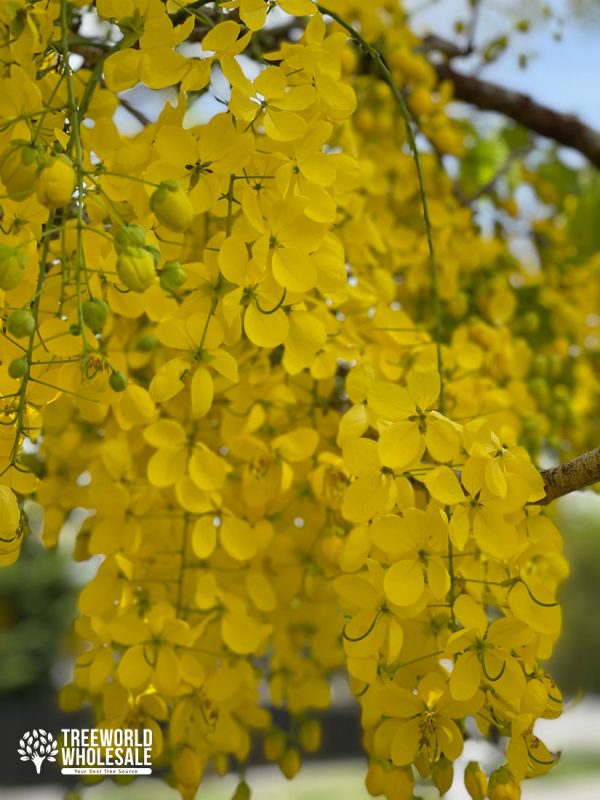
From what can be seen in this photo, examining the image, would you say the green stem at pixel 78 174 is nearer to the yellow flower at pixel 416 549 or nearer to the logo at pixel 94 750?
the yellow flower at pixel 416 549

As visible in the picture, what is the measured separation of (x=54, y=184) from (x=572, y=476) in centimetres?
25

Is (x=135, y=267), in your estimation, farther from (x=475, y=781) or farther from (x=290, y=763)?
(x=290, y=763)

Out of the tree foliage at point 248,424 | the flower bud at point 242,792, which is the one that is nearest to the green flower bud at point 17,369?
the tree foliage at point 248,424

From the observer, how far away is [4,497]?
1.29ft

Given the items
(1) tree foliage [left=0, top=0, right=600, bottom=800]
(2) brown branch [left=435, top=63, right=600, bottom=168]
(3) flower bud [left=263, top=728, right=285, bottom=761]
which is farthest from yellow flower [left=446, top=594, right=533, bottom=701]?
(2) brown branch [left=435, top=63, right=600, bottom=168]

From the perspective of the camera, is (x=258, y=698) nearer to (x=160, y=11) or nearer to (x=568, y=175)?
(x=160, y=11)

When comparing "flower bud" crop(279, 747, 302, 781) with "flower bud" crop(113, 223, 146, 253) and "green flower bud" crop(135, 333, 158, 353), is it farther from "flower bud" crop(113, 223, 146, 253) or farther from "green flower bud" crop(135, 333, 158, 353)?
"flower bud" crop(113, 223, 146, 253)

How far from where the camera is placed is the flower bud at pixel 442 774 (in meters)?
0.44

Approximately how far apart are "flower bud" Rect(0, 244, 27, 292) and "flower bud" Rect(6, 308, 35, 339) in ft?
0.04

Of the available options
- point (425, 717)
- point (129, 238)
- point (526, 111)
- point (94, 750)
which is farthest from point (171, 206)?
point (526, 111)

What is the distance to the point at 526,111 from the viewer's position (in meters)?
1.03

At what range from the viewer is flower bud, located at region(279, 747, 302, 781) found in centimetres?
64

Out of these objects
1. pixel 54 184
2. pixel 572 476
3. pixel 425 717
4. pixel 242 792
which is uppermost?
pixel 54 184

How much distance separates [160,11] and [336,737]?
5769 millimetres
